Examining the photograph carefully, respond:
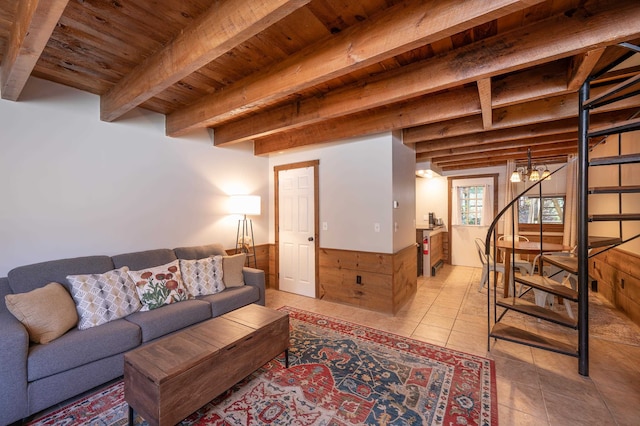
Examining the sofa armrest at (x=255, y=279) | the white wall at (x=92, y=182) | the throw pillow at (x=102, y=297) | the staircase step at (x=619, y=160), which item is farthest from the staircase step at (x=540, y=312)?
the white wall at (x=92, y=182)

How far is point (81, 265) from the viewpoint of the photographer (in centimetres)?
246

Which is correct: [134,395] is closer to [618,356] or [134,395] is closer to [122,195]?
[122,195]

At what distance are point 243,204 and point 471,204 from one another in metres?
5.37

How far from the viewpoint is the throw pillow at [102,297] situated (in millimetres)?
2158

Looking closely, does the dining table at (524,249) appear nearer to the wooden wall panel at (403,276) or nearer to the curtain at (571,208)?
the wooden wall panel at (403,276)

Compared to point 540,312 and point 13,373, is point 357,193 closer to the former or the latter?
point 540,312

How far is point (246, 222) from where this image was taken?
430 centimetres

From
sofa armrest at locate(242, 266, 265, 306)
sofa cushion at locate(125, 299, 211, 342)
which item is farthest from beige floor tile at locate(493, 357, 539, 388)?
sofa cushion at locate(125, 299, 211, 342)

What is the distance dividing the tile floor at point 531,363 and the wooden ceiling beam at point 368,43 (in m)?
2.36

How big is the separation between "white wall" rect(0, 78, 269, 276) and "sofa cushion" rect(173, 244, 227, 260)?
8.0 inches

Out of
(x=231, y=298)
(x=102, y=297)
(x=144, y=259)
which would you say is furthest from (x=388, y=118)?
(x=102, y=297)

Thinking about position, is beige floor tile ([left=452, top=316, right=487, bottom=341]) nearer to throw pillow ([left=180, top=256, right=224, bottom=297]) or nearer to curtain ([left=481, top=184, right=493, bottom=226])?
throw pillow ([left=180, top=256, right=224, bottom=297])

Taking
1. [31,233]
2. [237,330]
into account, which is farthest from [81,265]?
[237,330]

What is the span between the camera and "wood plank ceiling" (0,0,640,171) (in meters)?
1.44
